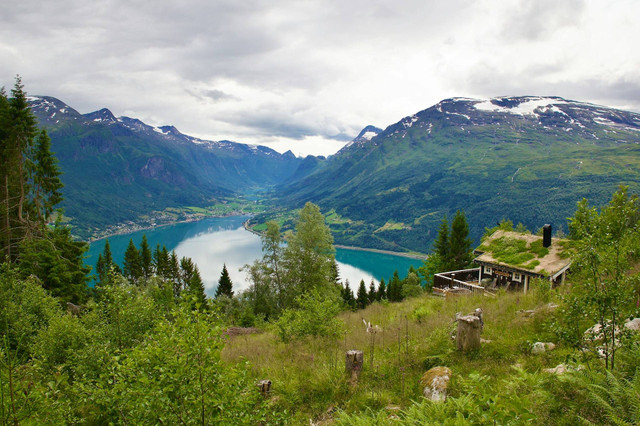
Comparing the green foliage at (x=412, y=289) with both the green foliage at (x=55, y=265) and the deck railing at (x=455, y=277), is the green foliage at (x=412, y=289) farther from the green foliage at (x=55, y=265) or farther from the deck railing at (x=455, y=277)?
the green foliage at (x=55, y=265)

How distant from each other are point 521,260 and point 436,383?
18.9 meters

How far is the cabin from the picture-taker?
20594 millimetres

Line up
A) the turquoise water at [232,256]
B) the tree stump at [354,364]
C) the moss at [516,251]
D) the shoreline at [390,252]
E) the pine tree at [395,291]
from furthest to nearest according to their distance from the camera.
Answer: the shoreline at [390,252]
the turquoise water at [232,256]
the pine tree at [395,291]
the moss at [516,251]
the tree stump at [354,364]

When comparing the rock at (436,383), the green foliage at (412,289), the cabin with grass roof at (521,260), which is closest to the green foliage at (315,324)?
the rock at (436,383)


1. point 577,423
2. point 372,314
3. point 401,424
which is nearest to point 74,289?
point 372,314

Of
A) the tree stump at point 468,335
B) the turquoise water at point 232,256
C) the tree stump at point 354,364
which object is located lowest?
the turquoise water at point 232,256

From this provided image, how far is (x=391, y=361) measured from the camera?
9242 millimetres

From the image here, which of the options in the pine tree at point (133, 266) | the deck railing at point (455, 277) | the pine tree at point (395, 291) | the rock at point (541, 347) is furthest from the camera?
the pine tree at point (133, 266)

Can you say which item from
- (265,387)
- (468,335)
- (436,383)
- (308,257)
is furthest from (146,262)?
(436,383)

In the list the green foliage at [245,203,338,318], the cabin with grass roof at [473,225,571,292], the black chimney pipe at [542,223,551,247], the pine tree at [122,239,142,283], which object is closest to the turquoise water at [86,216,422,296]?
the pine tree at [122,239,142,283]

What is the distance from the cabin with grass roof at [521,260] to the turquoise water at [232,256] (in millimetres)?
74546

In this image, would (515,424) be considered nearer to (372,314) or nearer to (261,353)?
(261,353)

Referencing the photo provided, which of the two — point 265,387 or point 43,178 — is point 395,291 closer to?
point 43,178

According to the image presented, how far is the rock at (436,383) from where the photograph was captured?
22.8 feet
